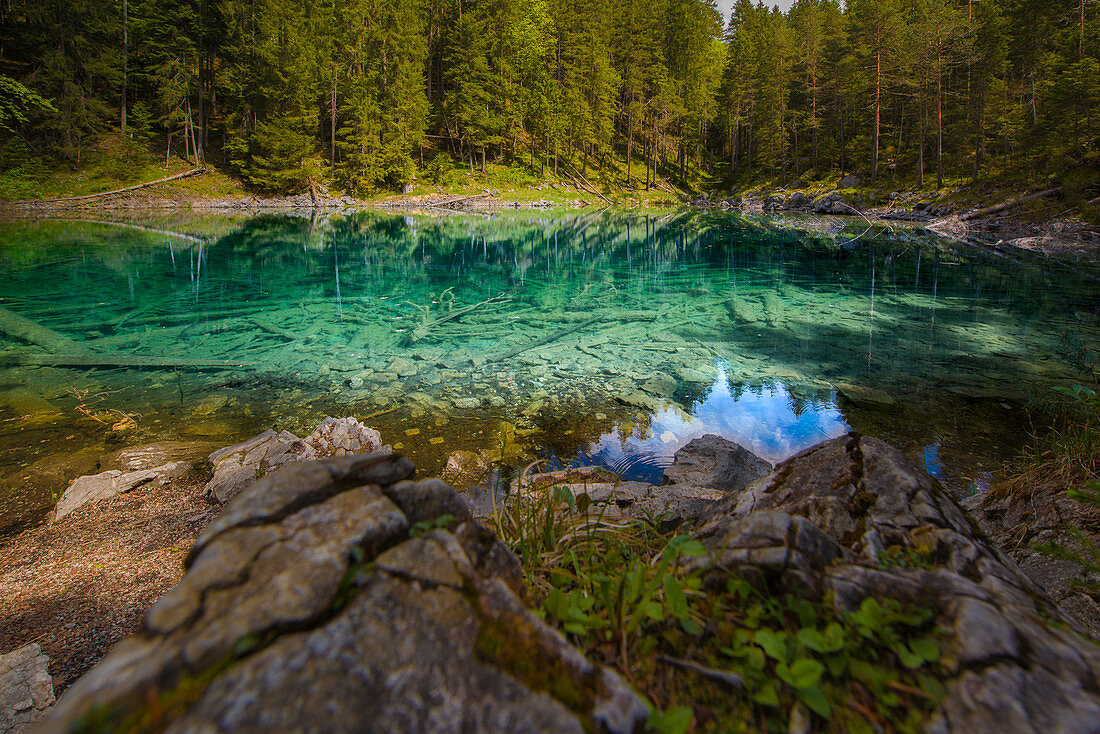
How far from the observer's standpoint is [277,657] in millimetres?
952

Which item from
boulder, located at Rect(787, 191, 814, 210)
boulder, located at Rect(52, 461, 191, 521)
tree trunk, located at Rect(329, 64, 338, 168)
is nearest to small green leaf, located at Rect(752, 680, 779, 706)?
boulder, located at Rect(52, 461, 191, 521)

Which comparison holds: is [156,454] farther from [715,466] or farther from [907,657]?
[907,657]

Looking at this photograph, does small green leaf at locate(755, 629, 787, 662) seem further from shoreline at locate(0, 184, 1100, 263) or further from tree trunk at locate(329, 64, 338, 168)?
tree trunk at locate(329, 64, 338, 168)

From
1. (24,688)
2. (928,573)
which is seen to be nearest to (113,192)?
(24,688)

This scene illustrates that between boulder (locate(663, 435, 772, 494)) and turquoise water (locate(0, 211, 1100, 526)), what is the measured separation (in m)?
0.33

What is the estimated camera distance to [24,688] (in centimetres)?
238

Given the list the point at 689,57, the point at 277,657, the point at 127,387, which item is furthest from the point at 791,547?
the point at 689,57

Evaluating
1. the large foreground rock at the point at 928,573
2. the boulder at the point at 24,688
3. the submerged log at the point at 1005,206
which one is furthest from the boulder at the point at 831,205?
the boulder at the point at 24,688

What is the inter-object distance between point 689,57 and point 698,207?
21110 millimetres

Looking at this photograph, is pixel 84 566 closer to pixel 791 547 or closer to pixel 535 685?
pixel 535 685

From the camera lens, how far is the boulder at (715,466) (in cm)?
489

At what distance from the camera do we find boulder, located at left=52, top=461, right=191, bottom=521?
13.8 ft

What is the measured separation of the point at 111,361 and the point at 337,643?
9641 millimetres

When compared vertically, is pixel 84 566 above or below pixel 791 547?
below
